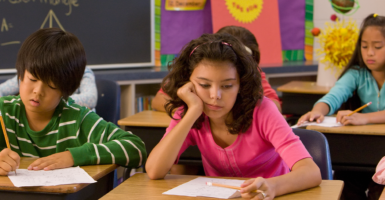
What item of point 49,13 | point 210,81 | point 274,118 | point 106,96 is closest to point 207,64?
point 210,81

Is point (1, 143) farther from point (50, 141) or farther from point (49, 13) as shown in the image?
point (49, 13)

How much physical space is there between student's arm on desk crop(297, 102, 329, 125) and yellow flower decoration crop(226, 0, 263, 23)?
1.83 meters

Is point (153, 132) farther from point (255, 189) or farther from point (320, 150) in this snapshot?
point (255, 189)

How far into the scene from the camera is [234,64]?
1.37 metres

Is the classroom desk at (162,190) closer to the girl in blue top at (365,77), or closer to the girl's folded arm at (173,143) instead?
the girl's folded arm at (173,143)

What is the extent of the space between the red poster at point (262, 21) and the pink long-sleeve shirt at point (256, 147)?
2612 mm

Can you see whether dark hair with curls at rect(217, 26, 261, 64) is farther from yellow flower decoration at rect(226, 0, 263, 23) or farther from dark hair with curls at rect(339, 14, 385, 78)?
yellow flower decoration at rect(226, 0, 263, 23)

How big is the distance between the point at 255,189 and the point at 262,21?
10.5 ft

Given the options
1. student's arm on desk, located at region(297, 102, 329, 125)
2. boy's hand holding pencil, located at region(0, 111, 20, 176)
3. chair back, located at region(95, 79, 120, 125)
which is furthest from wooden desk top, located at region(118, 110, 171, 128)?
boy's hand holding pencil, located at region(0, 111, 20, 176)

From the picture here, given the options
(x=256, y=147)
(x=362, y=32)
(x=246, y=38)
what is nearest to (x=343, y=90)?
(x=362, y=32)

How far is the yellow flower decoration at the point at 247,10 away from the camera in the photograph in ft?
13.1

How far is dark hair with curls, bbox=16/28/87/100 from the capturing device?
149 centimetres

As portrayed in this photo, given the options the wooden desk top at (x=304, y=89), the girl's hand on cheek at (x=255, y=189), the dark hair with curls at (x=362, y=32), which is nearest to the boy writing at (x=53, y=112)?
the girl's hand on cheek at (x=255, y=189)

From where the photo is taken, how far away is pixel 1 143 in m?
→ 1.55
